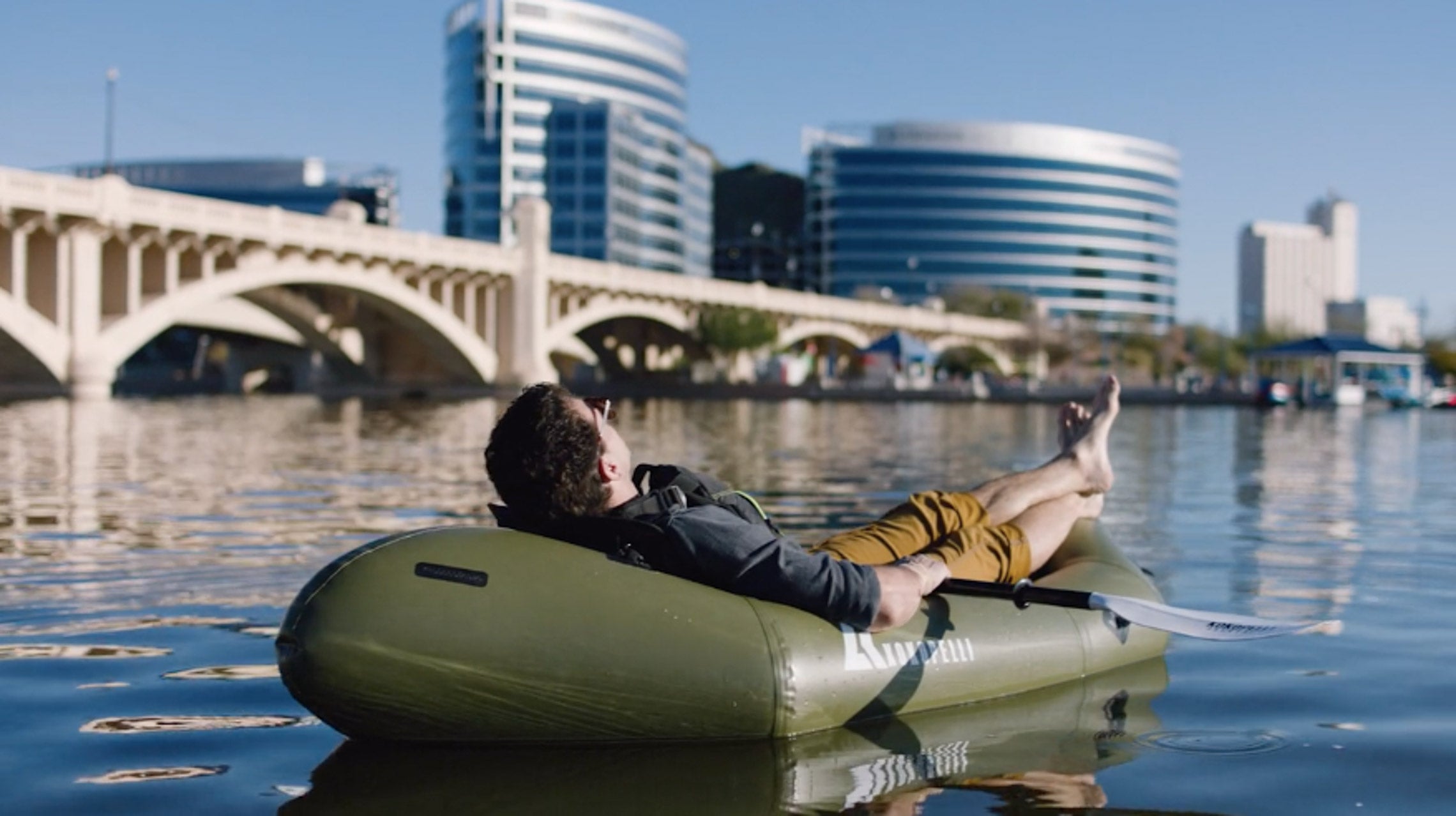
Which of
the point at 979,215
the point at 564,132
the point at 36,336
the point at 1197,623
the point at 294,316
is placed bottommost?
→ the point at 1197,623

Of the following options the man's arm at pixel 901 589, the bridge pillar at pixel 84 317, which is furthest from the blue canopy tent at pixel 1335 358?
the man's arm at pixel 901 589

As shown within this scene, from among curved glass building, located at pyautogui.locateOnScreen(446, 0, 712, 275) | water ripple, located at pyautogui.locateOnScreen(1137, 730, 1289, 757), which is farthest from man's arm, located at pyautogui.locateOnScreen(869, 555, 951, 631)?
curved glass building, located at pyautogui.locateOnScreen(446, 0, 712, 275)

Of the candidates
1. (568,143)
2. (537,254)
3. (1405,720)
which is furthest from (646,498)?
(568,143)

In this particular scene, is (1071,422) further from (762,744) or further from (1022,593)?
(762,744)

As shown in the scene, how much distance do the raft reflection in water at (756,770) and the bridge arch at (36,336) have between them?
3792 cm

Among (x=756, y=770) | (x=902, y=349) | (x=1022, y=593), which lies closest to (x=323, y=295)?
(x=902, y=349)

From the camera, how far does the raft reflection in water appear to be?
13.8ft

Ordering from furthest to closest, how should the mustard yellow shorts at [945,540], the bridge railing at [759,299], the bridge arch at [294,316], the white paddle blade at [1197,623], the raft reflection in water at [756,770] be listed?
the bridge railing at [759,299] → the bridge arch at [294,316] → the mustard yellow shorts at [945,540] → the white paddle blade at [1197,623] → the raft reflection in water at [756,770]

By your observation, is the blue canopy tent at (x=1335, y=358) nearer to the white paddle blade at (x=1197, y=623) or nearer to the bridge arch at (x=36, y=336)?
the bridge arch at (x=36, y=336)

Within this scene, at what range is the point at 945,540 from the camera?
5.73 metres

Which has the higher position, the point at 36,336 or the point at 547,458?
the point at 36,336

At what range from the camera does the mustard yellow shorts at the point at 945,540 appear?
5.54 meters

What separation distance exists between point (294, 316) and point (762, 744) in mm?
55742

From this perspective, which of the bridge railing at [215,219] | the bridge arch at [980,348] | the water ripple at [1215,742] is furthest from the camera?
the bridge arch at [980,348]
